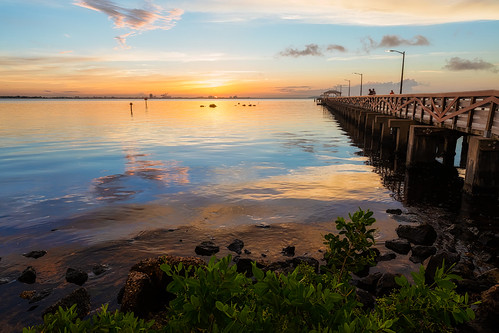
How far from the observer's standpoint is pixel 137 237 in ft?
31.6

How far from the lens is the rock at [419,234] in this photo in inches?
349

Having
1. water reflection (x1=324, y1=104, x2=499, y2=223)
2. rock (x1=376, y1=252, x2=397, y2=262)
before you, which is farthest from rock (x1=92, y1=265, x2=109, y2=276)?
water reflection (x1=324, y1=104, x2=499, y2=223)

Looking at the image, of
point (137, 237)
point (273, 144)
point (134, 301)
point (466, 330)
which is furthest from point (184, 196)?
point (273, 144)

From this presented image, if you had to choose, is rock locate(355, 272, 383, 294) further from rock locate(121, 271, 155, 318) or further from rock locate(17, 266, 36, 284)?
rock locate(17, 266, 36, 284)

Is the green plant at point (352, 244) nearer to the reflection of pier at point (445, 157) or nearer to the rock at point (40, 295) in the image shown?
the rock at point (40, 295)

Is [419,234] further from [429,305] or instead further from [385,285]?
[429,305]

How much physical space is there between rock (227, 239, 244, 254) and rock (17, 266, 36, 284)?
446 cm

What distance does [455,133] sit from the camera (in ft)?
60.2

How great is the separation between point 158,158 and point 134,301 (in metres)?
18.9

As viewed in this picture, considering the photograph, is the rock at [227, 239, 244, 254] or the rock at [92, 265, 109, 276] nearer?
the rock at [92, 265, 109, 276]

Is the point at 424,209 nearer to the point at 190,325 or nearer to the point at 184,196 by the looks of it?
the point at 184,196

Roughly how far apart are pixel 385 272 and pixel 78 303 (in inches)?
249

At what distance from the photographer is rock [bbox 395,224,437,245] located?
349 inches

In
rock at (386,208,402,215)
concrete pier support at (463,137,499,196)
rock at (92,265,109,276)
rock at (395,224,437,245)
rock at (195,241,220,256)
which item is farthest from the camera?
concrete pier support at (463,137,499,196)
